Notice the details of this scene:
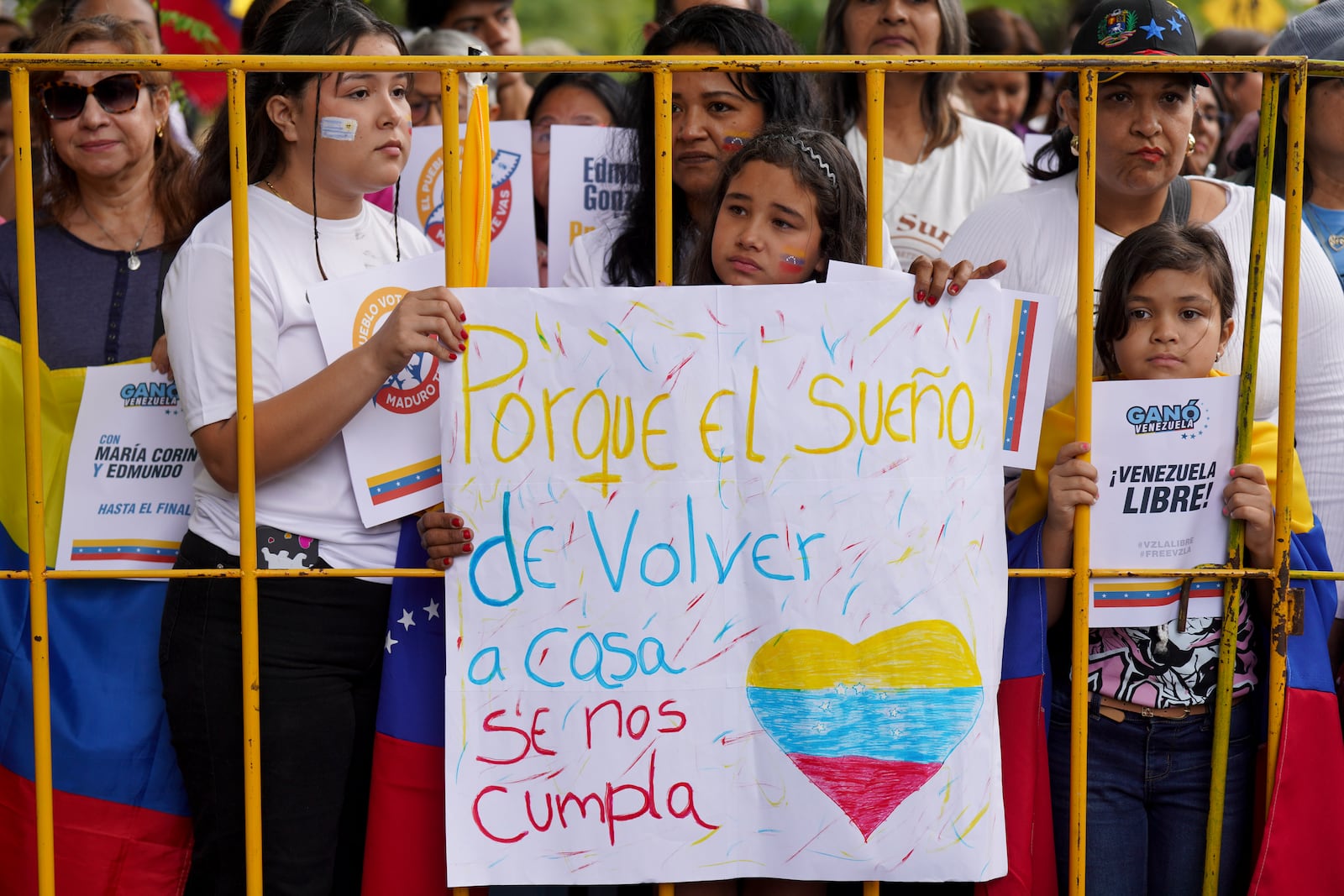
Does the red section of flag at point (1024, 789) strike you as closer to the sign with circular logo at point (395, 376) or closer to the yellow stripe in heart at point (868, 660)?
the yellow stripe in heart at point (868, 660)

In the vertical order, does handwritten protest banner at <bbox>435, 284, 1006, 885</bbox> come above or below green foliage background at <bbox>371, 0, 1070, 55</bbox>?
below

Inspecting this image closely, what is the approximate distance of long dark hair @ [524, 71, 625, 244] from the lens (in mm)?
4074

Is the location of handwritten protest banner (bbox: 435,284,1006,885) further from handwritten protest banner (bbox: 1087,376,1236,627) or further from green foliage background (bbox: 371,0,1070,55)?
green foliage background (bbox: 371,0,1070,55)

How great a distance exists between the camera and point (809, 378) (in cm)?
240

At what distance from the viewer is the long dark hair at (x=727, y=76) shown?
3.24 metres

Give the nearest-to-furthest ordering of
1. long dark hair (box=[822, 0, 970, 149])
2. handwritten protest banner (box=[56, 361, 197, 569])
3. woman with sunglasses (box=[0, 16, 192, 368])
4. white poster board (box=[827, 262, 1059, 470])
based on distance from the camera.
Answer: white poster board (box=[827, 262, 1059, 470])
handwritten protest banner (box=[56, 361, 197, 569])
woman with sunglasses (box=[0, 16, 192, 368])
long dark hair (box=[822, 0, 970, 149])

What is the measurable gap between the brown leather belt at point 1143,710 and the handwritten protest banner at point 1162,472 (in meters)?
0.18

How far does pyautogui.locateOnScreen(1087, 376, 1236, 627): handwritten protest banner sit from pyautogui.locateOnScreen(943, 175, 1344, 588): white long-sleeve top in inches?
9.8

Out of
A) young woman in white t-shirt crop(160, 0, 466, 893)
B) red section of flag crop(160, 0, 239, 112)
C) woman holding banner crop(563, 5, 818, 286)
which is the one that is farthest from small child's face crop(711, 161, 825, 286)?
red section of flag crop(160, 0, 239, 112)

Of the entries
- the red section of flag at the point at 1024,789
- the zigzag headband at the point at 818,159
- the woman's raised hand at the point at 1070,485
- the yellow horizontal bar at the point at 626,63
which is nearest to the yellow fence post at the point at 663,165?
the yellow horizontal bar at the point at 626,63

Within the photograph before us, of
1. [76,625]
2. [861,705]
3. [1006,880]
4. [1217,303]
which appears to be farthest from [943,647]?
[76,625]

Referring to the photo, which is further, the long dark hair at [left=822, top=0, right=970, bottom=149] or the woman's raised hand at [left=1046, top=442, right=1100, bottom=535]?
the long dark hair at [left=822, top=0, right=970, bottom=149]

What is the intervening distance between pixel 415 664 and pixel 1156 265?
1.58 m

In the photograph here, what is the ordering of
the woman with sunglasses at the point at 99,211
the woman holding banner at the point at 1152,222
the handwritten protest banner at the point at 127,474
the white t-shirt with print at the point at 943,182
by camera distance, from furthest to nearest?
1. the white t-shirt with print at the point at 943,182
2. the woman with sunglasses at the point at 99,211
3. the woman holding banner at the point at 1152,222
4. the handwritten protest banner at the point at 127,474
